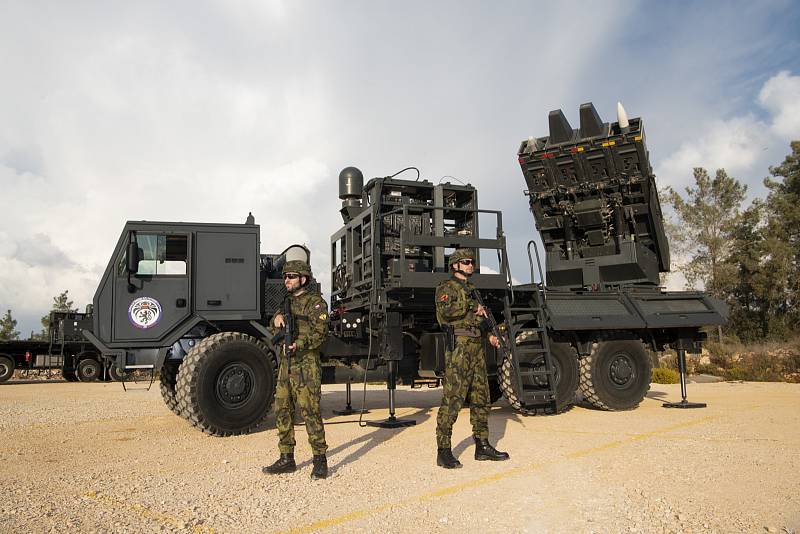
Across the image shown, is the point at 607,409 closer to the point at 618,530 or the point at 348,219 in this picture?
the point at 348,219

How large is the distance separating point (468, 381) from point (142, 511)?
3013 millimetres

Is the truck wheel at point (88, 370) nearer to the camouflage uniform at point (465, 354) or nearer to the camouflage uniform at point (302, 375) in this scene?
the camouflage uniform at point (302, 375)

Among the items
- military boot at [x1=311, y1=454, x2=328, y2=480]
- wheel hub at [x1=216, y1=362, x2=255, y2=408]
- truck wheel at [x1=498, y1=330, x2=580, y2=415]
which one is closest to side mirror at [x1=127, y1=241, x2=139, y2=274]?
wheel hub at [x1=216, y1=362, x2=255, y2=408]

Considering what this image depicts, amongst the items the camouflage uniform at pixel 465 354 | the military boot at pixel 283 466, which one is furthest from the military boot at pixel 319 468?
the camouflage uniform at pixel 465 354

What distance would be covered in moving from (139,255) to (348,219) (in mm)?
3349

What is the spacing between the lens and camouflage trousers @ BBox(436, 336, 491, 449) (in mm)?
5840

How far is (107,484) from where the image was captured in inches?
203

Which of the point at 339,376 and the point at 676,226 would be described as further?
the point at 676,226

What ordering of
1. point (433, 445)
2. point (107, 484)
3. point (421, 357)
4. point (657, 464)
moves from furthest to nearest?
point (421, 357), point (433, 445), point (657, 464), point (107, 484)

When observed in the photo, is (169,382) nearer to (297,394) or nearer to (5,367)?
(297,394)

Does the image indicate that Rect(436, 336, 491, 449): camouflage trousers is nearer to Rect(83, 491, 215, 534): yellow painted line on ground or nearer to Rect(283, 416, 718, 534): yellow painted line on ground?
Rect(283, 416, 718, 534): yellow painted line on ground

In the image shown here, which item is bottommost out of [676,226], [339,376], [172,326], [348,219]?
[339,376]

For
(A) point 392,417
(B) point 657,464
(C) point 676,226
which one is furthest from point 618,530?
(C) point 676,226

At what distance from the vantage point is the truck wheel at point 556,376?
29.6 ft
